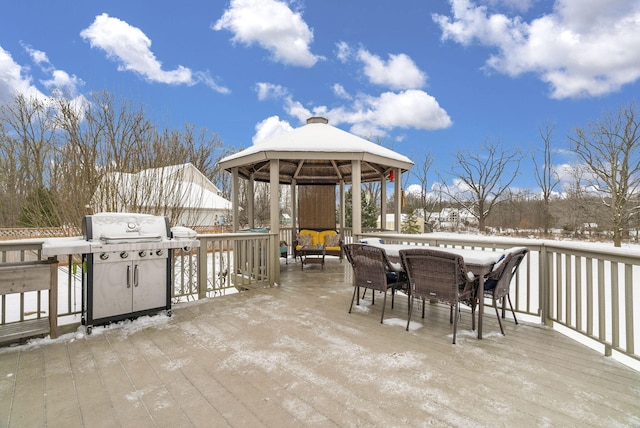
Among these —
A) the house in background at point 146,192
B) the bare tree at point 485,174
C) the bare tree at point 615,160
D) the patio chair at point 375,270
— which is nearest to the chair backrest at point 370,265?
the patio chair at point 375,270

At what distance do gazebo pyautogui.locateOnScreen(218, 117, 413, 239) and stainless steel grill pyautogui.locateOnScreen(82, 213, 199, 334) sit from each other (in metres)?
2.47

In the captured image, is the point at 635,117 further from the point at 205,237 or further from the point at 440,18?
the point at 205,237

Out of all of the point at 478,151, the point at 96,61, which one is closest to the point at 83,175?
the point at 96,61

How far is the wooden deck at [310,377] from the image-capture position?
1.94 m

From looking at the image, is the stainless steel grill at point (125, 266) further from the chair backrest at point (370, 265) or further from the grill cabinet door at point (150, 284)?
the chair backrest at point (370, 265)

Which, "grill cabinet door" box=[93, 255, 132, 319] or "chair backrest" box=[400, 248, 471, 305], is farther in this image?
"grill cabinet door" box=[93, 255, 132, 319]

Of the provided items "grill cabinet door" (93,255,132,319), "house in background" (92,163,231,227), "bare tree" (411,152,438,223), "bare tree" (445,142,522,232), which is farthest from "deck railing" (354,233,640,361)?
"bare tree" (411,152,438,223)

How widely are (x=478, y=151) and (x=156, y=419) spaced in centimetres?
2425

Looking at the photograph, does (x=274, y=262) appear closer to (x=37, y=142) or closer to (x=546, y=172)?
(x=37, y=142)

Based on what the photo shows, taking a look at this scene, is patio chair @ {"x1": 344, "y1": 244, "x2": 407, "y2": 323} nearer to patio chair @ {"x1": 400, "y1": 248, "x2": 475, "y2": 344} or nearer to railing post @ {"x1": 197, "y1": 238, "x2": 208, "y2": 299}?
patio chair @ {"x1": 400, "y1": 248, "x2": 475, "y2": 344}

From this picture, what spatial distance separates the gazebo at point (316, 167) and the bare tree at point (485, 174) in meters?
15.4

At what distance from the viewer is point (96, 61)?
5.66 meters

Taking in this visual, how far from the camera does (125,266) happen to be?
3529mm

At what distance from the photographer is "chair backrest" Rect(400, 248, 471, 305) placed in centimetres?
314
